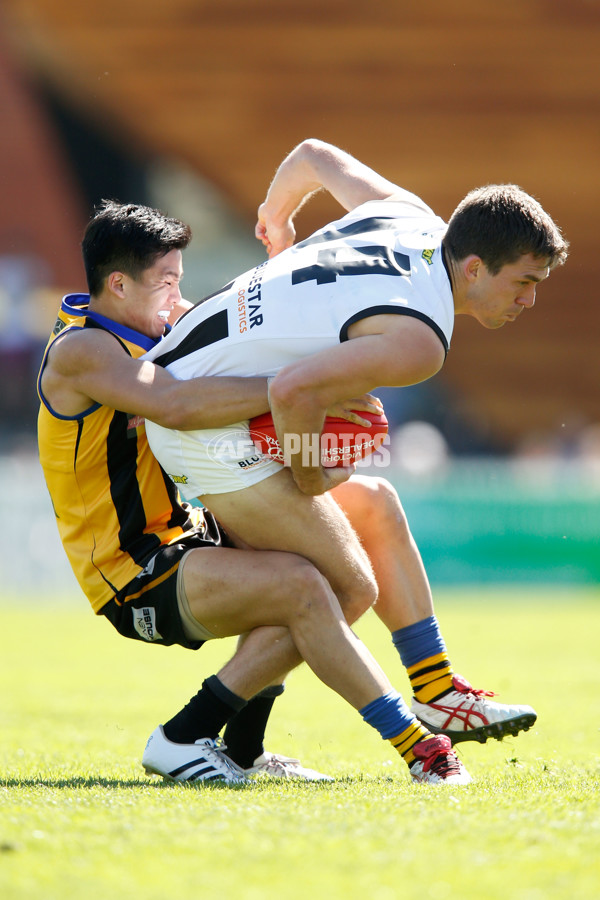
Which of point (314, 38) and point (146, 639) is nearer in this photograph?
point (146, 639)

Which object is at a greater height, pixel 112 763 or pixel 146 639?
pixel 146 639

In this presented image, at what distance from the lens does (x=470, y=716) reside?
3414 millimetres

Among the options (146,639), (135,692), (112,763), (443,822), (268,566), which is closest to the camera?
(443,822)

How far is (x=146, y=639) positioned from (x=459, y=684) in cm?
104

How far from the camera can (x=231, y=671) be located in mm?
3168

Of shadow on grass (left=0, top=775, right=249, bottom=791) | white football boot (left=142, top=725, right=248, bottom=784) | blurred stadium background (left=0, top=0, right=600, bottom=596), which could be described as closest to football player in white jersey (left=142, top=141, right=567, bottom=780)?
white football boot (left=142, top=725, right=248, bottom=784)

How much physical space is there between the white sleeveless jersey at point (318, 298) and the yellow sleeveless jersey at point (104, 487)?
261 millimetres

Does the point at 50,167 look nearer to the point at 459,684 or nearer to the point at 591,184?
the point at 591,184

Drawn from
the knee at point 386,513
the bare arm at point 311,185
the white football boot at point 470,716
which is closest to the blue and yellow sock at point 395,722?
the white football boot at point 470,716

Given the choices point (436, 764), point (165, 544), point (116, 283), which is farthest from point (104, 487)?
point (436, 764)

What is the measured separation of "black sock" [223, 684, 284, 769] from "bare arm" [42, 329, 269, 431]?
998mm

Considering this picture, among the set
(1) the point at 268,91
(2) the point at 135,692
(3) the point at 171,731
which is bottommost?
(2) the point at 135,692

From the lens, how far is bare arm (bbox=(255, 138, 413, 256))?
12.1 ft

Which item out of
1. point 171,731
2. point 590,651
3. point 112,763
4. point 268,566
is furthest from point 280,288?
point 590,651
